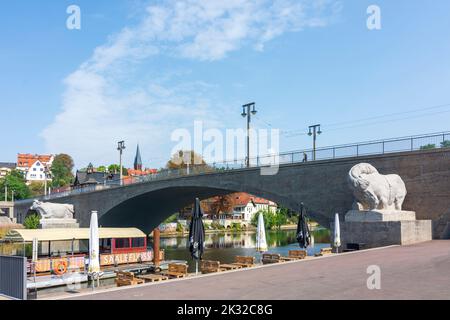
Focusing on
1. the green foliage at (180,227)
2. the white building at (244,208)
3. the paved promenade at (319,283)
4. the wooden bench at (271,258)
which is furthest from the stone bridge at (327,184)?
the white building at (244,208)

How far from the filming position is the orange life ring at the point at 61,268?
24525 millimetres

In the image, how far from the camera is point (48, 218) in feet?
204

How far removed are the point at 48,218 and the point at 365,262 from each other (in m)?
53.8

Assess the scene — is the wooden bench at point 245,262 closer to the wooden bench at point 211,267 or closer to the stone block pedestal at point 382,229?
the wooden bench at point 211,267

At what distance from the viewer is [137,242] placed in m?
30.6

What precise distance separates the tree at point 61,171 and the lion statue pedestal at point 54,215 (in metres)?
84.4

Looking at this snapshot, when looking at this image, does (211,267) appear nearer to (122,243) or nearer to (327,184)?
(122,243)

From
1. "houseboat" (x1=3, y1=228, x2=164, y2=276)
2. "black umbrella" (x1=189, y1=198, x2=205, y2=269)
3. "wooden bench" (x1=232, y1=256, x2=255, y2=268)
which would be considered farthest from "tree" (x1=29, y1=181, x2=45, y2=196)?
"wooden bench" (x1=232, y1=256, x2=255, y2=268)

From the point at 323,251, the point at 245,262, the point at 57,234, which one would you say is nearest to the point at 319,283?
the point at 245,262

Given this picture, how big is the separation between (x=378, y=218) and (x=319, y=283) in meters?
12.3

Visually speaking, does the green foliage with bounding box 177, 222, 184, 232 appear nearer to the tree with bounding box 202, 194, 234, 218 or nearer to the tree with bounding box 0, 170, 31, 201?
the tree with bounding box 202, 194, 234, 218

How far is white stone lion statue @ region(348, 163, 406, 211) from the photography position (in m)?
24.7
